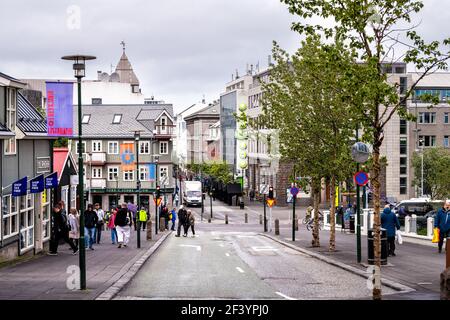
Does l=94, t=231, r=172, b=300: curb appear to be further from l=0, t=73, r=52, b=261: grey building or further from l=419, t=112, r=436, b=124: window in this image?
l=419, t=112, r=436, b=124: window

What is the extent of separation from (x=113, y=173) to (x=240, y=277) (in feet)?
246

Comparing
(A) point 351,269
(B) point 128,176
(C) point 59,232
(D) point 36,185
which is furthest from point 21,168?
(B) point 128,176

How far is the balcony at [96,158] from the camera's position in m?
94.4

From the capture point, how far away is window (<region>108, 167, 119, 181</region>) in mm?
95750

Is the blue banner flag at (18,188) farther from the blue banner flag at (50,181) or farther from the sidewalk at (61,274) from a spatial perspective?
the blue banner flag at (50,181)

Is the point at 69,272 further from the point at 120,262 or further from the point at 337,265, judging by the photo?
the point at 337,265

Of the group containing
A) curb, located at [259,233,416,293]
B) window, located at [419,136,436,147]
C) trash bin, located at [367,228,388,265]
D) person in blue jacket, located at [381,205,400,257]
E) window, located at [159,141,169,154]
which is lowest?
curb, located at [259,233,416,293]

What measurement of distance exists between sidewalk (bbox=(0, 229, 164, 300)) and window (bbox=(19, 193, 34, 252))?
0.87 metres

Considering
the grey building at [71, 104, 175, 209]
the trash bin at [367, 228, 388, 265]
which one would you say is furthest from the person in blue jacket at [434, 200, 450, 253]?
the grey building at [71, 104, 175, 209]

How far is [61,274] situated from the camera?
71.8 ft

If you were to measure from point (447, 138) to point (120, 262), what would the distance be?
88.9 m

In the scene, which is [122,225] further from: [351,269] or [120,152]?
[120,152]

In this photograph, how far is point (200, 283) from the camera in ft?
67.1
